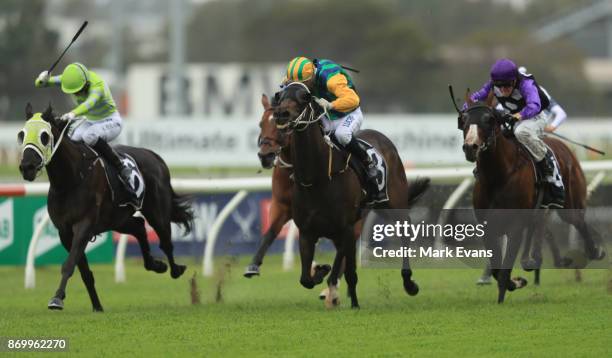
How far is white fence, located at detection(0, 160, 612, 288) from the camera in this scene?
1313cm

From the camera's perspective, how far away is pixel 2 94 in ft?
153

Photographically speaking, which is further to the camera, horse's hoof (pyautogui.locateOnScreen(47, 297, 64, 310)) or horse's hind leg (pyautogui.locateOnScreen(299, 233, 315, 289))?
horse's hind leg (pyautogui.locateOnScreen(299, 233, 315, 289))

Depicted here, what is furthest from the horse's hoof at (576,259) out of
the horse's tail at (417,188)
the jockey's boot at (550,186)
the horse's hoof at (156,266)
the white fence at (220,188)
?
the horse's hoof at (156,266)

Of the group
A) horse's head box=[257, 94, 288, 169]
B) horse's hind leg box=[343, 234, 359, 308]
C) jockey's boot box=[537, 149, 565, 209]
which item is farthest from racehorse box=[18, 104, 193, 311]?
jockey's boot box=[537, 149, 565, 209]

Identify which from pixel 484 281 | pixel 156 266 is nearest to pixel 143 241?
pixel 156 266

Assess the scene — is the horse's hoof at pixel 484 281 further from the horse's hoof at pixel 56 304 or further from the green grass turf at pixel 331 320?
the horse's hoof at pixel 56 304

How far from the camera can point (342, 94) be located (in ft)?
31.1

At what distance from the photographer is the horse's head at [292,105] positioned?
29.0ft

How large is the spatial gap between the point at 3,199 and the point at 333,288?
18.7 feet

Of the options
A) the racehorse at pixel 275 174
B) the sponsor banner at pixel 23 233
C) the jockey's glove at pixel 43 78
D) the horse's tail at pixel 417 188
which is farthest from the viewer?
the sponsor banner at pixel 23 233

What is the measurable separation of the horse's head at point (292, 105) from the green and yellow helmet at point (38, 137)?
1.83 meters

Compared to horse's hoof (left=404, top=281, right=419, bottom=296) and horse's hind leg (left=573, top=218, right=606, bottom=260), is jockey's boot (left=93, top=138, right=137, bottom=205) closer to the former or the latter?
horse's hoof (left=404, top=281, right=419, bottom=296)

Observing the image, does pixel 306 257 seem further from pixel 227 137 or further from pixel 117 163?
pixel 227 137

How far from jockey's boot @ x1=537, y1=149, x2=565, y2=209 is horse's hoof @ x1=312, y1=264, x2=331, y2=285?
76.8 inches
